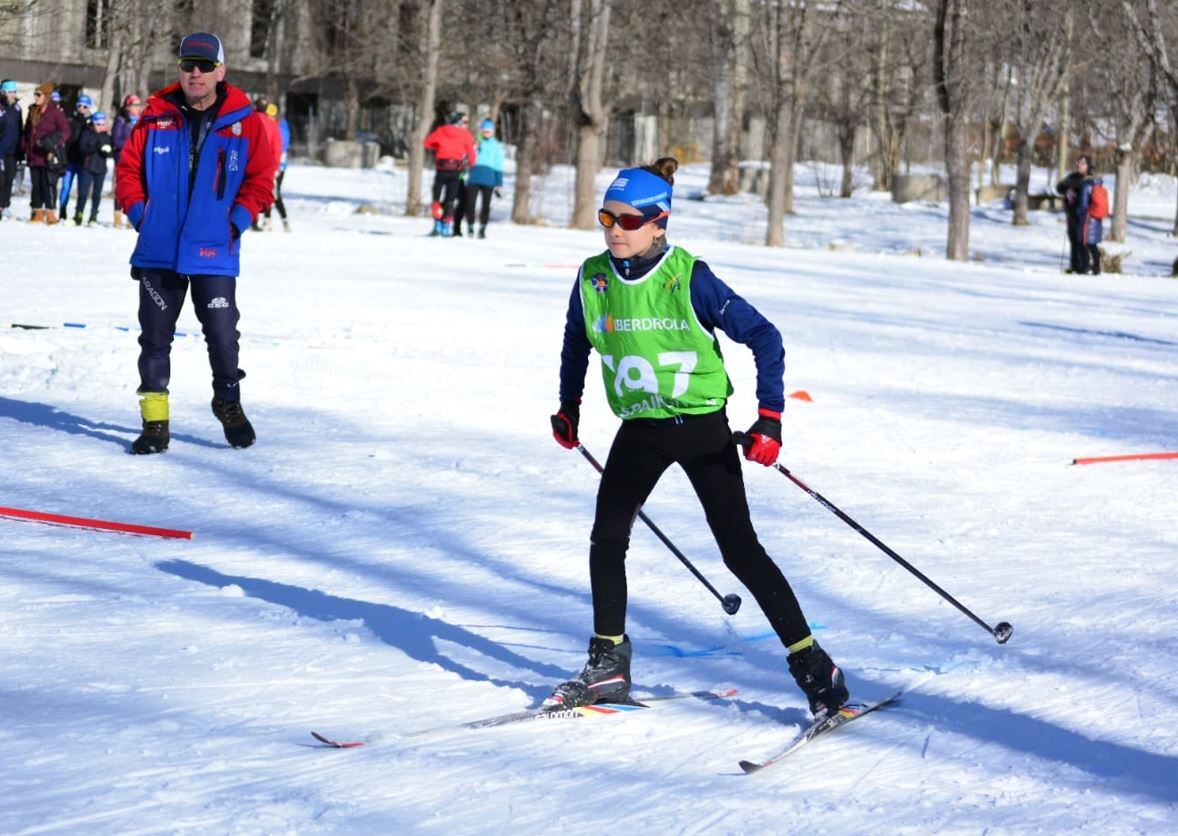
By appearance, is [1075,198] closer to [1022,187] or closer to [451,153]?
[451,153]

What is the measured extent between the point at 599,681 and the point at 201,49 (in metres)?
3.90

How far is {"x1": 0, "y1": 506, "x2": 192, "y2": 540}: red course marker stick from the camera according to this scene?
609 cm

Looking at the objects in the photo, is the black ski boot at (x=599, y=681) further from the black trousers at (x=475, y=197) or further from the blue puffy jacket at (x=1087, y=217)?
the blue puffy jacket at (x=1087, y=217)

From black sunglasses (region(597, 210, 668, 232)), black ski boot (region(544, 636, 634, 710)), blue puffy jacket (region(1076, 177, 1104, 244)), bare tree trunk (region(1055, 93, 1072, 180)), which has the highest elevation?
bare tree trunk (region(1055, 93, 1072, 180))

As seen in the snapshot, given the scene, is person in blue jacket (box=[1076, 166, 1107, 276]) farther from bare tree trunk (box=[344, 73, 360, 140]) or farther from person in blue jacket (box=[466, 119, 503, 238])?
bare tree trunk (box=[344, 73, 360, 140])

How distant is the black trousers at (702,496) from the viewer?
4090 millimetres

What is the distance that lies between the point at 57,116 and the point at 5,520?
15226 mm

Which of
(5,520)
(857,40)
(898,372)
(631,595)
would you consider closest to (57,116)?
(898,372)

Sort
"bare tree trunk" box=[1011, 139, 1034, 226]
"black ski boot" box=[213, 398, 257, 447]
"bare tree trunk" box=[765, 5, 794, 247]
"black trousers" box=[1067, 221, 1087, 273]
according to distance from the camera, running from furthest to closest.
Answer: "bare tree trunk" box=[1011, 139, 1034, 226] < "bare tree trunk" box=[765, 5, 794, 247] < "black trousers" box=[1067, 221, 1087, 273] < "black ski boot" box=[213, 398, 257, 447]

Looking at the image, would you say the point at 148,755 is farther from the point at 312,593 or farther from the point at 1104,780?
the point at 1104,780

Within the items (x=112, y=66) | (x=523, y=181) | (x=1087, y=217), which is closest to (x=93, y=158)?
(x=112, y=66)

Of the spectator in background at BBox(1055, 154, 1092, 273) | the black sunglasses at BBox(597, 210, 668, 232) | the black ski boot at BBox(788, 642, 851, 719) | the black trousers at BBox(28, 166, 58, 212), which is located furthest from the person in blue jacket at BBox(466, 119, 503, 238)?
the black ski boot at BBox(788, 642, 851, 719)

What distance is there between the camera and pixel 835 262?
2336 centimetres

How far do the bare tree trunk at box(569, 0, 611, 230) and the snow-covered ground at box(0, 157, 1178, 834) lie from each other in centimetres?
1633
